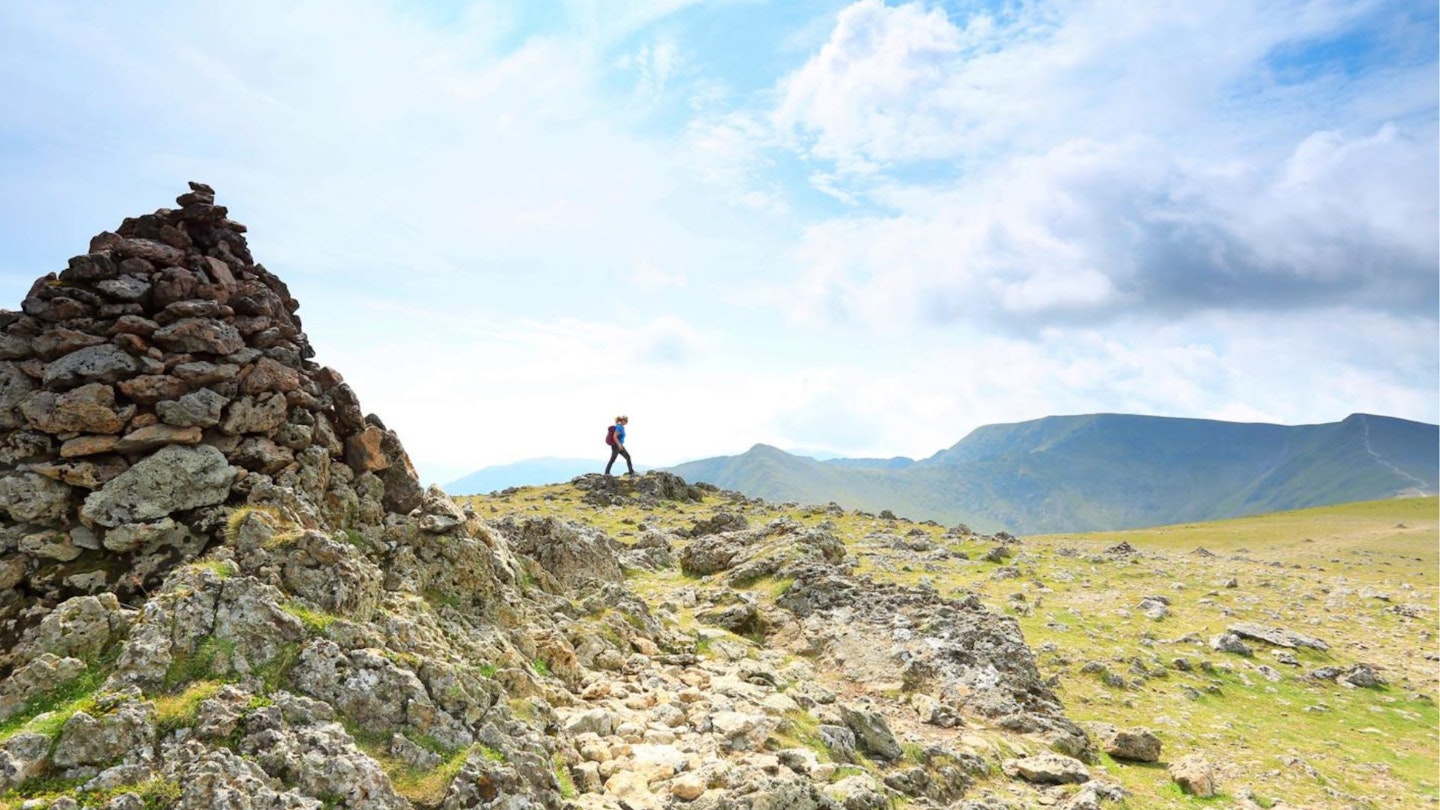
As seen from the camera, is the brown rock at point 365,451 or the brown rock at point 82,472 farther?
the brown rock at point 365,451

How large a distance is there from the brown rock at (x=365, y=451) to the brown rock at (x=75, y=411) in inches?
175

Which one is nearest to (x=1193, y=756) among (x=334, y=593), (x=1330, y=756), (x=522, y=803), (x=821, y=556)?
(x=1330, y=756)

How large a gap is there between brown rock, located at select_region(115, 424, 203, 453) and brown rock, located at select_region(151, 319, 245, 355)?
1.66 metres

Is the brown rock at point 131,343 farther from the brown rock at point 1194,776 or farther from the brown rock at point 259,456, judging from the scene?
the brown rock at point 1194,776

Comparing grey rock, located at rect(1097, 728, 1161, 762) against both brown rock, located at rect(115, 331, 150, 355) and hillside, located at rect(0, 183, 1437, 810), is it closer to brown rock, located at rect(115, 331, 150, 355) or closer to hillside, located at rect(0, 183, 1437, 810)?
hillside, located at rect(0, 183, 1437, 810)

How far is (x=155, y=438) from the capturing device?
1362cm

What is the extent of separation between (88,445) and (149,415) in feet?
3.44

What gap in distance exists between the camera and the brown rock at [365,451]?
56.2ft

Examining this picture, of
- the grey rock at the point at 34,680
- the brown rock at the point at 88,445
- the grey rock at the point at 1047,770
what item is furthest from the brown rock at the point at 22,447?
the grey rock at the point at 1047,770

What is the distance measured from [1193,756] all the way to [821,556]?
51.5ft

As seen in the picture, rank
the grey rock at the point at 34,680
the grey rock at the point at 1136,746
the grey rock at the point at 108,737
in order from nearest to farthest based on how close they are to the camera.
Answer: the grey rock at the point at 108,737
the grey rock at the point at 34,680
the grey rock at the point at 1136,746

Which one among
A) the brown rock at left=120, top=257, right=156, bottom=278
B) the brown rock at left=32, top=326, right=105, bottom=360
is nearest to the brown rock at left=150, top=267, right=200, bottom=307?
the brown rock at left=120, top=257, right=156, bottom=278

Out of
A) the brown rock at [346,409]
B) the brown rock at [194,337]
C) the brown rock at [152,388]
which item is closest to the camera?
the brown rock at [152,388]

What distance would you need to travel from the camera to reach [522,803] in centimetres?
1125
